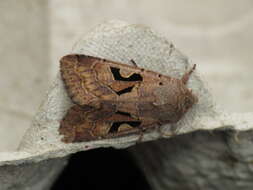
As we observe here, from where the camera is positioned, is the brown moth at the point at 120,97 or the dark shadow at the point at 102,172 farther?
the dark shadow at the point at 102,172

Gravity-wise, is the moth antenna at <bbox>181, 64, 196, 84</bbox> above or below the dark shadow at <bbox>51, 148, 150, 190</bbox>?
above

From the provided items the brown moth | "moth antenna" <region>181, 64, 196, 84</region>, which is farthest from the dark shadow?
"moth antenna" <region>181, 64, 196, 84</region>


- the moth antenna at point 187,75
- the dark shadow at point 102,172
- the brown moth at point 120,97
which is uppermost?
the moth antenna at point 187,75

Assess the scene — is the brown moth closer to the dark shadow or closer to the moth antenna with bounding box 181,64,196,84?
the moth antenna with bounding box 181,64,196,84

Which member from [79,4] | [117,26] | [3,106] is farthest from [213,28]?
[117,26]

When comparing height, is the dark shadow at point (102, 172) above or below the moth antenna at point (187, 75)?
below

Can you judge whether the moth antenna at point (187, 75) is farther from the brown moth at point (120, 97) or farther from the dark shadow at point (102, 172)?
the dark shadow at point (102, 172)

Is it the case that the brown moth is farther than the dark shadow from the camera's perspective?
No

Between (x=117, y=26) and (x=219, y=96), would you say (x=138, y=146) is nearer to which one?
(x=117, y=26)

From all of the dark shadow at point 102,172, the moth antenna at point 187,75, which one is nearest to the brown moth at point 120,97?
the moth antenna at point 187,75
